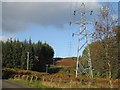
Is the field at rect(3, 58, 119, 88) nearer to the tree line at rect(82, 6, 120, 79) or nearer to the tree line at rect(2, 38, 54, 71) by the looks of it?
the tree line at rect(82, 6, 120, 79)

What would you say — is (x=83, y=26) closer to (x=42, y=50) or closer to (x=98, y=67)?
(x=98, y=67)

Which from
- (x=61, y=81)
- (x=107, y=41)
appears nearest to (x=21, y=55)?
(x=61, y=81)

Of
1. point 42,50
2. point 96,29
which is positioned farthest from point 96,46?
point 42,50

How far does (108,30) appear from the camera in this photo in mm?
25422

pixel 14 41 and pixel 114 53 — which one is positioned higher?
pixel 14 41

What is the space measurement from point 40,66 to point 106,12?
9902 centimetres

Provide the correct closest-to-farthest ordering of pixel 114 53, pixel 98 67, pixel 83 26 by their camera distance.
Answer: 1. pixel 114 53
2. pixel 98 67
3. pixel 83 26

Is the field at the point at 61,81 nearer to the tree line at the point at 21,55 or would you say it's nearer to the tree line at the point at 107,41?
the tree line at the point at 107,41

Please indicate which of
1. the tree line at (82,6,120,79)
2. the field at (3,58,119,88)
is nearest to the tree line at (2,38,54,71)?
the field at (3,58,119,88)

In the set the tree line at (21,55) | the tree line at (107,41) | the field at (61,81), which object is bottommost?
the field at (61,81)

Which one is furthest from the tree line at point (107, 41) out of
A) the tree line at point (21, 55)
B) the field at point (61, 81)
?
the tree line at point (21, 55)

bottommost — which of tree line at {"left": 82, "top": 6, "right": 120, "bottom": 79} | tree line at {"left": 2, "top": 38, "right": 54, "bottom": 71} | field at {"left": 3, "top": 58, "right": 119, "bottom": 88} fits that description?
field at {"left": 3, "top": 58, "right": 119, "bottom": 88}

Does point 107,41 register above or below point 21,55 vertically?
below

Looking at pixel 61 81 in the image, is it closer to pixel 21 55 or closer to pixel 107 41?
pixel 107 41
